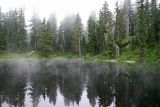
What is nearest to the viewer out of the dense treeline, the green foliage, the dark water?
the dark water

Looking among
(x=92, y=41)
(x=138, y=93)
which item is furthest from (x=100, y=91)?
(x=92, y=41)

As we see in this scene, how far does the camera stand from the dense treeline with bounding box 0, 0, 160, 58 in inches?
3258

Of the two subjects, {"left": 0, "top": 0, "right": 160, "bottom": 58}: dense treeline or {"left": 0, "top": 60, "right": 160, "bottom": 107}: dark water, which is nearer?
{"left": 0, "top": 60, "right": 160, "bottom": 107}: dark water

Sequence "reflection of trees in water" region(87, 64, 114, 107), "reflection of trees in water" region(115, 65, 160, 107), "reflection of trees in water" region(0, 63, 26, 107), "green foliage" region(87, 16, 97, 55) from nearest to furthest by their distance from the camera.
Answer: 1. "reflection of trees in water" region(115, 65, 160, 107)
2. "reflection of trees in water" region(0, 63, 26, 107)
3. "reflection of trees in water" region(87, 64, 114, 107)
4. "green foliage" region(87, 16, 97, 55)

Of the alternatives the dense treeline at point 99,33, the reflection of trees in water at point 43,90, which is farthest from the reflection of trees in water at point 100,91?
the dense treeline at point 99,33

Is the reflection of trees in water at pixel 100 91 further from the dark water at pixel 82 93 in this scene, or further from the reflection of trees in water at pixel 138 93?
the reflection of trees in water at pixel 138 93

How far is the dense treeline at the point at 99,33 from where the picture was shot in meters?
82.8

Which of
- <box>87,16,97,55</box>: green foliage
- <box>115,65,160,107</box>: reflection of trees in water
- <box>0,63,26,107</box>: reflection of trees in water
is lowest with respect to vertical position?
<box>115,65,160,107</box>: reflection of trees in water

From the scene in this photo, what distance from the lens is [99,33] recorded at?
96.8 meters

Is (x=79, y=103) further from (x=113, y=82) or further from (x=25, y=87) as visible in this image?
(x=113, y=82)

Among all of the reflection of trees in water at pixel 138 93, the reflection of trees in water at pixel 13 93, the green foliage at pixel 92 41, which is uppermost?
the green foliage at pixel 92 41

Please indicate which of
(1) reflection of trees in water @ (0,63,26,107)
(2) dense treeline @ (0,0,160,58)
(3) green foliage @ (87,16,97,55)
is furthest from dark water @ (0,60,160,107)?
(3) green foliage @ (87,16,97,55)

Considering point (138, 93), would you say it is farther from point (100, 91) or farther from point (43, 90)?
point (43, 90)

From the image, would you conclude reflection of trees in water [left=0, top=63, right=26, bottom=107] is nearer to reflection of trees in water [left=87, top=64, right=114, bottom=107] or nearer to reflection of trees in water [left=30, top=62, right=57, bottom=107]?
reflection of trees in water [left=30, top=62, right=57, bottom=107]
